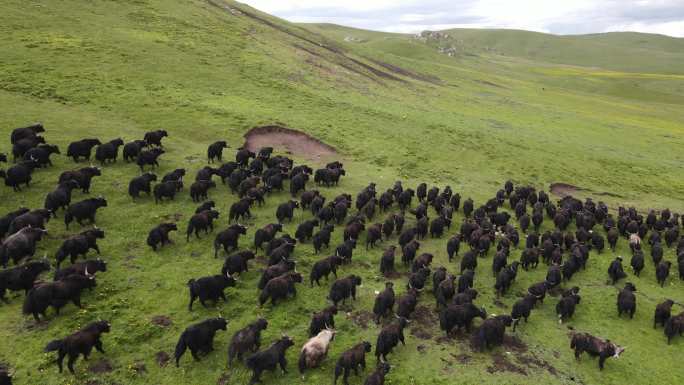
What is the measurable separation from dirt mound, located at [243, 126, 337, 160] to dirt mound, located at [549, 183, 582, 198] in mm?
15009

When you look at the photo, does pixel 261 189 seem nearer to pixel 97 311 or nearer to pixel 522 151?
pixel 97 311

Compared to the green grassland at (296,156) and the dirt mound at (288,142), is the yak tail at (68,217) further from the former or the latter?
the dirt mound at (288,142)

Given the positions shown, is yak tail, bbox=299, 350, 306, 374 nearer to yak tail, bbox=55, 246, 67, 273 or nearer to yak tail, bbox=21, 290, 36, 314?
yak tail, bbox=21, 290, 36, 314

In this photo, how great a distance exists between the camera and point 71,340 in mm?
10625

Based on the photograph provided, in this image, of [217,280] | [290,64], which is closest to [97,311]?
[217,280]

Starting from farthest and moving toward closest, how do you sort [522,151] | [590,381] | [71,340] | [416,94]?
[416,94] → [522,151] → [590,381] → [71,340]

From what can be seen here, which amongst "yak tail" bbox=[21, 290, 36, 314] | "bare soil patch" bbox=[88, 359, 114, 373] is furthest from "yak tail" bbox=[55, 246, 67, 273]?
"bare soil patch" bbox=[88, 359, 114, 373]

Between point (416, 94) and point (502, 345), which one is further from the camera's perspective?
point (416, 94)

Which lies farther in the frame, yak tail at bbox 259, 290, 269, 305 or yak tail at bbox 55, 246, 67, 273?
yak tail at bbox 55, 246, 67, 273

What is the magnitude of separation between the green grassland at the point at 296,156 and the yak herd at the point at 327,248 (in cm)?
48

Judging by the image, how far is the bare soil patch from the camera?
10.9m

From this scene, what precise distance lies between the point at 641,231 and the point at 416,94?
37.0 m

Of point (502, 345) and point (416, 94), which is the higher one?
point (416, 94)

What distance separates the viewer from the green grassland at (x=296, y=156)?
39.9 feet
